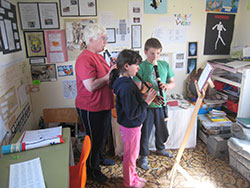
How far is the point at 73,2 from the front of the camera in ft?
7.56

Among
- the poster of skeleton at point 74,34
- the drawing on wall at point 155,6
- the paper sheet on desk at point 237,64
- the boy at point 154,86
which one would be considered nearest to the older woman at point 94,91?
the boy at point 154,86

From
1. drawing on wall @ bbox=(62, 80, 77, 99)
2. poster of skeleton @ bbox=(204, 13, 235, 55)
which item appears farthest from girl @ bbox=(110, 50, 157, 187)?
poster of skeleton @ bbox=(204, 13, 235, 55)

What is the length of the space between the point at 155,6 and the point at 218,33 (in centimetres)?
100

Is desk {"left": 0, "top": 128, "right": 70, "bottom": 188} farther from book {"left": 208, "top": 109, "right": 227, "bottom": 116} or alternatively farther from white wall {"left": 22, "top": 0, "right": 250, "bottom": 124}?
book {"left": 208, "top": 109, "right": 227, "bottom": 116}

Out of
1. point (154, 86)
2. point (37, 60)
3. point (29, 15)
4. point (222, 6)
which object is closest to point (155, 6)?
point (222, 6)

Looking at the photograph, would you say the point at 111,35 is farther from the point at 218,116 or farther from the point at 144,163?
the point at 218,116

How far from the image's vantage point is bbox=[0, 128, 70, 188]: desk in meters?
1.05

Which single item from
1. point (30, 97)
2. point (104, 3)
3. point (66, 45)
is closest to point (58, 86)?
point (30, 97)

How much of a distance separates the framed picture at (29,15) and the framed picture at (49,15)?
0.18 feet

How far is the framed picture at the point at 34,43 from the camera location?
230 centimetres

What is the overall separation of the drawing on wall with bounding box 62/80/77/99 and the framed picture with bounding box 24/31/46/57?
1.51 feet

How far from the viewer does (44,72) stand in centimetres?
245

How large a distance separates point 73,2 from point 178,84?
1766mm

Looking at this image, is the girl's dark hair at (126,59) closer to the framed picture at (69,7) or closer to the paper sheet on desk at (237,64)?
the framed picture at (69,7)
